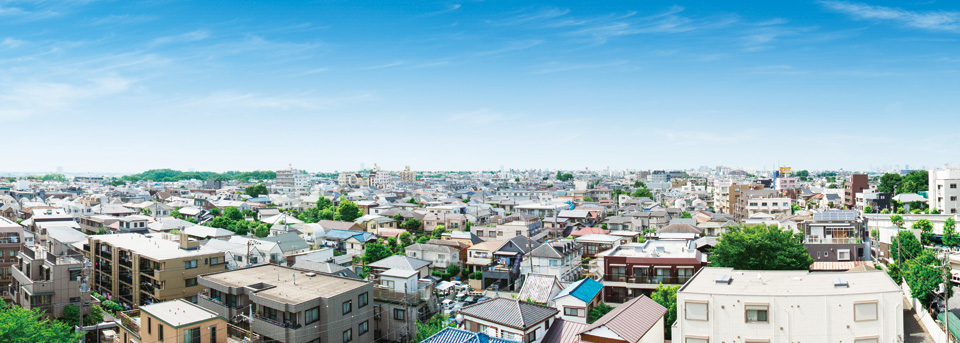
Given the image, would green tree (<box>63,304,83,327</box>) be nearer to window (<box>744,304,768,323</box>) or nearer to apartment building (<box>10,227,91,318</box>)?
apartment building (<box>10,227,91,318</box>)

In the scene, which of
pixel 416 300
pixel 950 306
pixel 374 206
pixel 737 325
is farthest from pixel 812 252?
pixel 374 206

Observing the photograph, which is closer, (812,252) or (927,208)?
(812,252)

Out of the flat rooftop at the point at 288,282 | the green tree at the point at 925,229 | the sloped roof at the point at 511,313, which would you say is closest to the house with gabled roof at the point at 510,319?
the sloped roof at the point at 511,313

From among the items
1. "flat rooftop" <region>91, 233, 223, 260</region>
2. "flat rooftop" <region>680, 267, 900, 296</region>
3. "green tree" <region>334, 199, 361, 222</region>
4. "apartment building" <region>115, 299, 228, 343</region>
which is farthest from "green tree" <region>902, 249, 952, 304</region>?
"green tree" <region>334, 199, 361, 222</region>

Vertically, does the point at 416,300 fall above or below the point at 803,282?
below

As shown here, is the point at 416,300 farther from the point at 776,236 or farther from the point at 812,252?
the point at 812,252

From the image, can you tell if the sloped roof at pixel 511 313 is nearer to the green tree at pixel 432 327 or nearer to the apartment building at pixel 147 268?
the green tree at pixel 432 327


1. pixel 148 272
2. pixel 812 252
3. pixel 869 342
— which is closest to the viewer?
pixel 869 342
